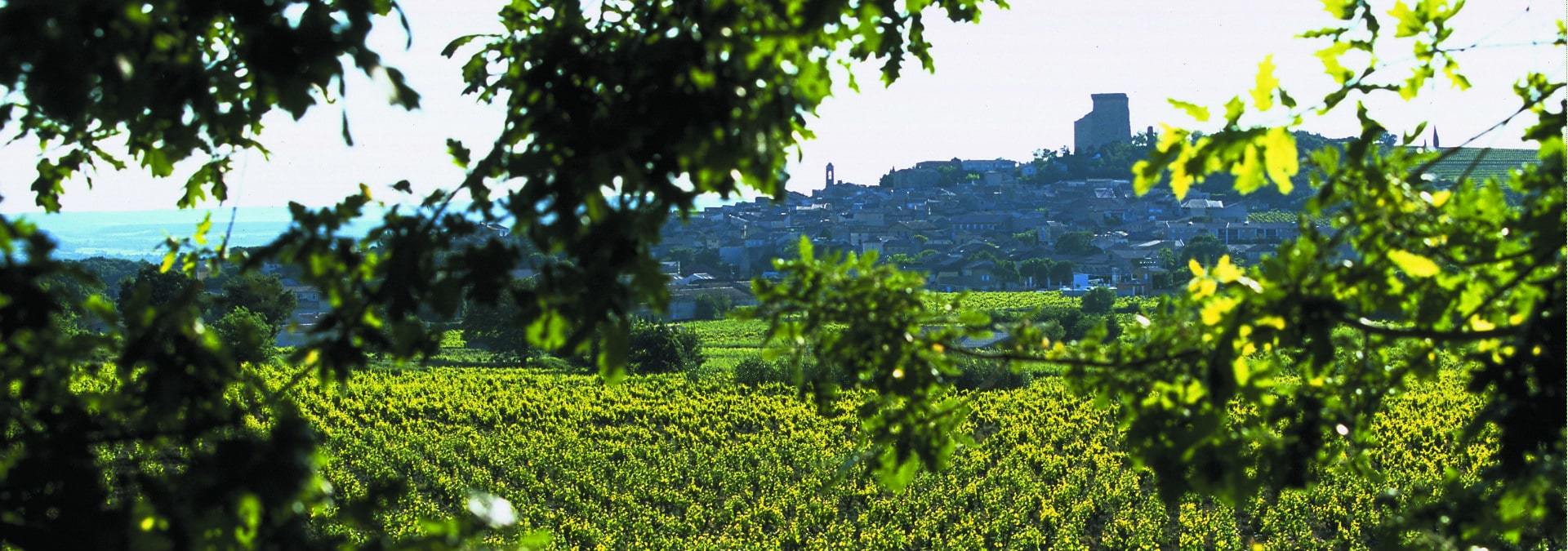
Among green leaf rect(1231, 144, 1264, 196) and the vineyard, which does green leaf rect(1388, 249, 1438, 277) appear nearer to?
green leaf rect(1231, 144, 1264, 196)

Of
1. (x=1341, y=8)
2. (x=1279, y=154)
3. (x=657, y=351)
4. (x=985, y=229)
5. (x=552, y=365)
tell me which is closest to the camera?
(x=1279, y=154)

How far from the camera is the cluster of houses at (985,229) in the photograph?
7275cm

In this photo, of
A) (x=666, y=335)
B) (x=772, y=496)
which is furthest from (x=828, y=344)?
(x=666, y=335)

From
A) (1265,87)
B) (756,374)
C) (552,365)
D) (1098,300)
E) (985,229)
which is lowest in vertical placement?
(1098,300)

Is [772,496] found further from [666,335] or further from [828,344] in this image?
[666,335]

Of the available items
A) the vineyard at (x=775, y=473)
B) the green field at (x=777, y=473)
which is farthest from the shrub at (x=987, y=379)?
the vineyard at (x=775, y=473)

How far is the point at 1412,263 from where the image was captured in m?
2.46

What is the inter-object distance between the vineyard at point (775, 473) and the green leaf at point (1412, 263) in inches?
319

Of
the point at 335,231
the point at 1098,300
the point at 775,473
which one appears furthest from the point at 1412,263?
the point at 1098,300

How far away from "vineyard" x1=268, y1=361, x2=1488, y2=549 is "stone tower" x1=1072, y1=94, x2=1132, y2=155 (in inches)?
4406

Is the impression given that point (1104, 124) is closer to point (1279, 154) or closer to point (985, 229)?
point (985, 229)

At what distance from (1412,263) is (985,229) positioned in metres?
96.3

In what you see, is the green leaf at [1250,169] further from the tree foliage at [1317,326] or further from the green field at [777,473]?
the green field at [777,473]

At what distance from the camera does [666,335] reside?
115 ft
